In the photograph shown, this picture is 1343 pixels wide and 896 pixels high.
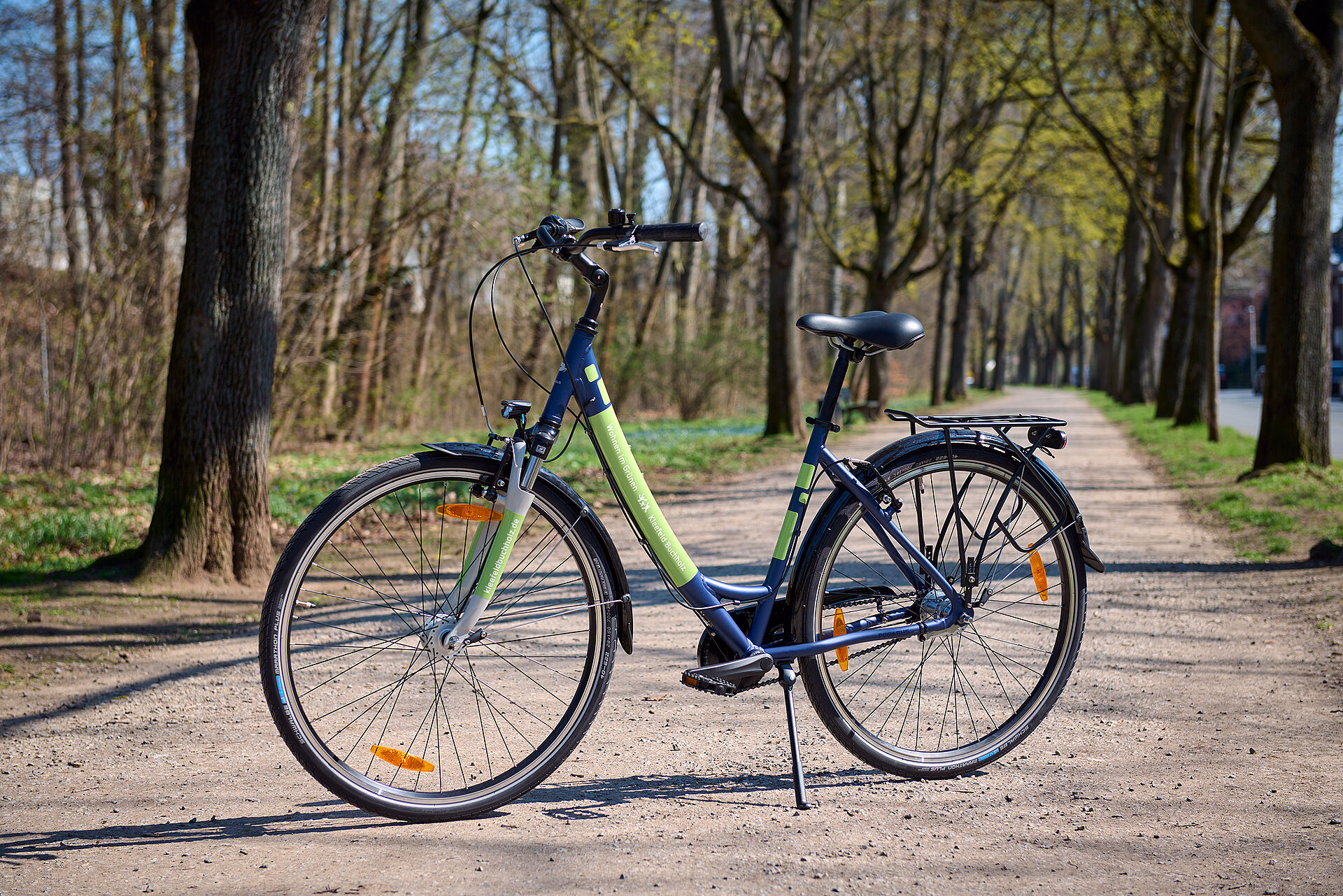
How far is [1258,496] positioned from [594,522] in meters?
8.19

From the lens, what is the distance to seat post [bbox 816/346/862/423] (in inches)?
122

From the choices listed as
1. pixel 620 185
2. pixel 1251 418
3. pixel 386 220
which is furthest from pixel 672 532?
pixel 1251 418

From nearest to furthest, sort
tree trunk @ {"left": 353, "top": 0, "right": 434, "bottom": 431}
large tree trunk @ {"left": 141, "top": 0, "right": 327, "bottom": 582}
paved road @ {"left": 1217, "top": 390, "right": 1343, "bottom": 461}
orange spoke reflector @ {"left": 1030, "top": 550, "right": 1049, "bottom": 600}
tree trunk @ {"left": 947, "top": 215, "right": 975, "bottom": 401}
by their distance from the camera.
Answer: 1. orange spoke reflector @ {"left": 1030, "top": 550, "right": 1049, "bottom": 600}
2. large tree trunk @ {"left": 141, "top": 0, "right": 327, "bottom": 582}
3. tree trunk @ {"left": 353, "top": 0, "right": 434, "bottom": 431}
4. paved road @ {"left": 1217, "top": 390, "right": 1343, "bottom": 461}
5. tree trunk @ {"left": 947, "top": 215, "right": 975, "bottom": 401}

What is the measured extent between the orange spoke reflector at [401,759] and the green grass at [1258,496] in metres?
5.93

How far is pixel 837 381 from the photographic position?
3158 millimetres

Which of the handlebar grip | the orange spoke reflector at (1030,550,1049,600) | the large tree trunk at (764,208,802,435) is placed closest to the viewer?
the handlebar grip

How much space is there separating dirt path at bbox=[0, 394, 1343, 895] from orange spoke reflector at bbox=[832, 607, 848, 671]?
1.17ft

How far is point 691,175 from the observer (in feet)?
83.0

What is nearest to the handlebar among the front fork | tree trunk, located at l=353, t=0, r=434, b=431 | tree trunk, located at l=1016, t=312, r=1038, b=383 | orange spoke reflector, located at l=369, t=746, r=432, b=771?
the front fork

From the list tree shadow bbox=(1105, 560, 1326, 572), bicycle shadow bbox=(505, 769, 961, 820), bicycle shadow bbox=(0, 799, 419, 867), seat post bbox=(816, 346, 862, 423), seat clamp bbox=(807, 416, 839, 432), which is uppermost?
seat post bbox=(816, 346, 862, 423)

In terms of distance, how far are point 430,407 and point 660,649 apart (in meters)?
12.9

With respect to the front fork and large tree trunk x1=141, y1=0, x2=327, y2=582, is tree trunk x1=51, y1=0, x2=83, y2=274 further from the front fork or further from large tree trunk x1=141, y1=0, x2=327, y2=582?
the front fork

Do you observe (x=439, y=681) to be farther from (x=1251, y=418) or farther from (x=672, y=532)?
(x=1251, y=418)

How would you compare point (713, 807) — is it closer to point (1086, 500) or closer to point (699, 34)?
point (1086, 500)
